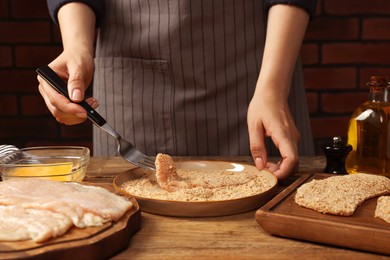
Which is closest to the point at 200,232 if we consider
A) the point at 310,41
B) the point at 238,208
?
the point at 238,208

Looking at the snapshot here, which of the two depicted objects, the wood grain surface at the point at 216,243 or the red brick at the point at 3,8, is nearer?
the wood grain surface at the point at 216,243

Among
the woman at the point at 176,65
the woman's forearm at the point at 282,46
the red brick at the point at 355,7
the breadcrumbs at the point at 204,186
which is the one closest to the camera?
the breadcrumbs at the point at 204,186

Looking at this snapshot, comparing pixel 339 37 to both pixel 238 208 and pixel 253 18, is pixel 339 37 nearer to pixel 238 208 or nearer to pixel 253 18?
pixel 253 18

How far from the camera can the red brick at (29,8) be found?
2.20 metres

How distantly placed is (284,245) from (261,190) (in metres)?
0.20

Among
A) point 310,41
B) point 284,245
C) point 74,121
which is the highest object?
point 310,41

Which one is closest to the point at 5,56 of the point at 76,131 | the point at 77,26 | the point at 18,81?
the point at 18,81

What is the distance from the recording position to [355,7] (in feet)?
7.26

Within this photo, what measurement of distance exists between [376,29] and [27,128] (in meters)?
1.51

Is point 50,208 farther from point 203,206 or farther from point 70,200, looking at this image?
point 203,206

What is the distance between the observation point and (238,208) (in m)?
0.87

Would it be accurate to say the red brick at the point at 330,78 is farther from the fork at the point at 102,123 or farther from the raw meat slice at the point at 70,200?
the raw meat slice at the point at 70,200

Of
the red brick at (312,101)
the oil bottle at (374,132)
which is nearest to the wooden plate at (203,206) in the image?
the oil bottle at (374,132)

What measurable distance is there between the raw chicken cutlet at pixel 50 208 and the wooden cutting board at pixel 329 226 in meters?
0.22
